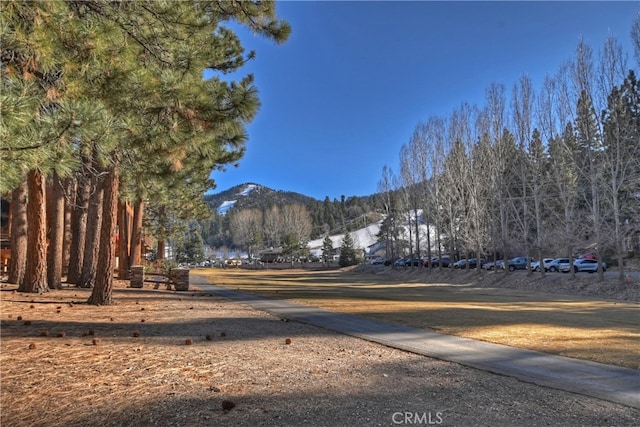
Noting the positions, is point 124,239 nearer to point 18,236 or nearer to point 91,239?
point 18,236

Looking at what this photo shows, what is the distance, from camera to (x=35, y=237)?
537 inches

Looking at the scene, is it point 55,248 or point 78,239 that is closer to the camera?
point 55,248

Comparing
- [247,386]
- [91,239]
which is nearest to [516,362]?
[247,386]

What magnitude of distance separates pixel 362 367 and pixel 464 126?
39687 millimetres

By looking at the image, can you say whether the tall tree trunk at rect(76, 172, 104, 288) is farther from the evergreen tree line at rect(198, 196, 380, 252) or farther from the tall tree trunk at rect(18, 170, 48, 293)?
the evergreen tree line at rect(198, 196, 380, 252)

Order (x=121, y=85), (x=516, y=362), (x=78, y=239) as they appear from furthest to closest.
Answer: (x=78, y=239), (x=516, y=362), (x=121, y=85)

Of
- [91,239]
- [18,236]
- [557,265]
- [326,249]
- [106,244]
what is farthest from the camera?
[326,249]

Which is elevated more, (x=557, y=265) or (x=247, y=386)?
(x=247, y=386)

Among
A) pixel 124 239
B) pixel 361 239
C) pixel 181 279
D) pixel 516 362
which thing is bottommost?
pixel 516 362

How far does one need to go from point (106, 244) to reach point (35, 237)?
9.93 feet

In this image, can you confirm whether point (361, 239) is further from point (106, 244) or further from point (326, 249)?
point (106, 244)

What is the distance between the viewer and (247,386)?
473cm

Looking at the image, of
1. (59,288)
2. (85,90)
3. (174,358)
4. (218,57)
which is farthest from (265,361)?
(59,288)

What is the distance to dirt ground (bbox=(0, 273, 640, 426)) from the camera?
12.7 ft
